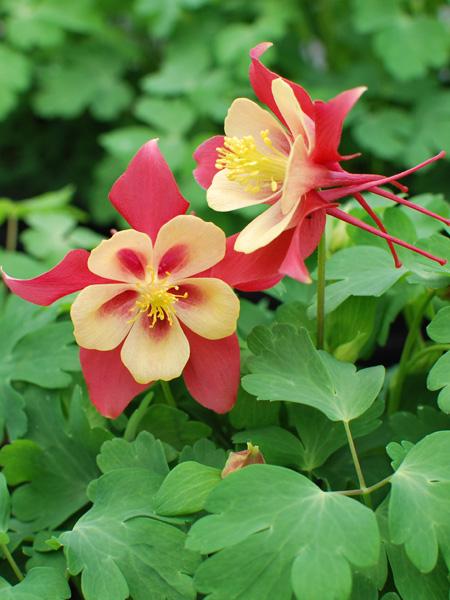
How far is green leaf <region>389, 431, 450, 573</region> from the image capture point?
0.49 m

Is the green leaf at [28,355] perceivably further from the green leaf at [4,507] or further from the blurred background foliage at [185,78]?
the blurred background foliage at [185,78]

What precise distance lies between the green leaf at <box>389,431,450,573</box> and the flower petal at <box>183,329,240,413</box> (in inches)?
5.5

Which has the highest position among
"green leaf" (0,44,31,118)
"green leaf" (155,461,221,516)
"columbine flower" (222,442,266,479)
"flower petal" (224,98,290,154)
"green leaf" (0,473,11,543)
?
"flower petal" (224,98,290,154)

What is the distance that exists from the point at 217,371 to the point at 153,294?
0.23ft

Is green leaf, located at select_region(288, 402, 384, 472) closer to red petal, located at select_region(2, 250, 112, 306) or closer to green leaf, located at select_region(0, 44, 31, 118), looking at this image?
red petal, located at select_region(2, 250, 112, 306)

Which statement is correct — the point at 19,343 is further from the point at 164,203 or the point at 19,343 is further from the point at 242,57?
the point at 242,57

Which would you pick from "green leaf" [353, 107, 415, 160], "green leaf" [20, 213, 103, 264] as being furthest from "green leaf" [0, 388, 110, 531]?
"green leaf" [353, 107, 415, 160]

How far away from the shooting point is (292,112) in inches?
22.4

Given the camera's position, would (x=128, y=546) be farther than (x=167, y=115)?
No

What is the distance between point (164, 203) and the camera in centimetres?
62

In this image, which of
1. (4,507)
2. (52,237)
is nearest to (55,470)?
(4,507)

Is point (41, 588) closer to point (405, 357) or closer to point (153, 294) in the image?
point (153, 294)

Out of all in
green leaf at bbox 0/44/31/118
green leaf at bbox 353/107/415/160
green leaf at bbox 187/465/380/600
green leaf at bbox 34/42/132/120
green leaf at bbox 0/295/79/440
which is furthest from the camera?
green leaf at bbox 34/42/132/120

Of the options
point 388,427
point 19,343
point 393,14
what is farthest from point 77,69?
point 388,427
